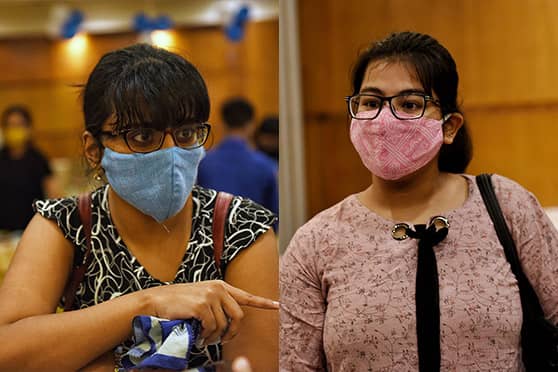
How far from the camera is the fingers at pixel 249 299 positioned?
1.51m

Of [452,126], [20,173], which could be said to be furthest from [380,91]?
[20,173]

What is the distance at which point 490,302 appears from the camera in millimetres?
1516

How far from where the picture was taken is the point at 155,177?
1459 millimetres

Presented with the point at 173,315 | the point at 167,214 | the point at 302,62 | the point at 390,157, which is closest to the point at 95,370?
the point at 173,315

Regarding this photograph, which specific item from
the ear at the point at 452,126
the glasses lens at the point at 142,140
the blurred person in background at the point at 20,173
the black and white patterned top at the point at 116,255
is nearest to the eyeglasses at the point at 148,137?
the glasses lens at the point at 142,140

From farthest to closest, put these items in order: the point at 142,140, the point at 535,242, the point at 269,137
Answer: the point at 269,137 < the point at 535,242 < the point at 142,140

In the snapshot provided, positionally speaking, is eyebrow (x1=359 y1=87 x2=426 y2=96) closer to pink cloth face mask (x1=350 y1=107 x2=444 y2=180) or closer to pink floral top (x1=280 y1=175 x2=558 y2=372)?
pink cloth face mask (x1=350 y1=107 x2=444 y2=180)

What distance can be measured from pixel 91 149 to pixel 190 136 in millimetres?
202

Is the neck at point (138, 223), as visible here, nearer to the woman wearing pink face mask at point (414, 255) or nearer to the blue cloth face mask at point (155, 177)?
the blue cloth face mask at point (155, 177)

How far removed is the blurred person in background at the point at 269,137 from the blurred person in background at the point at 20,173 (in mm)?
547

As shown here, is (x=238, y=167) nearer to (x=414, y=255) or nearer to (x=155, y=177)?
(x=155, y=177)

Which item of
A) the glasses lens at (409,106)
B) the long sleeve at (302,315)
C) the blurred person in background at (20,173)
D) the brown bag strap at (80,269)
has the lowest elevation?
the long sleeve at (302,315)

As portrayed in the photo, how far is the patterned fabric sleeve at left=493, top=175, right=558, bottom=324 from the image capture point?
5.09 ft

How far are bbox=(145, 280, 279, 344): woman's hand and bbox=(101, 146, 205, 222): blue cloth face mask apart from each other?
0.16m
